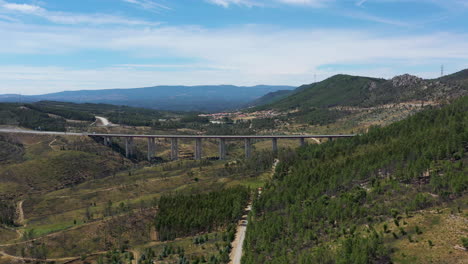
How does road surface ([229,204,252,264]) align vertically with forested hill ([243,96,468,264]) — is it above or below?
below

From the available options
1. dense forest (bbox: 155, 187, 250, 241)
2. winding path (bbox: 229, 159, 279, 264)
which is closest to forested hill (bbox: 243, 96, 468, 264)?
winding path (bbox: 229, 159, 279, 264)

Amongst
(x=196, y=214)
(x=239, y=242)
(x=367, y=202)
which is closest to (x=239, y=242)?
(x=239, y=242)

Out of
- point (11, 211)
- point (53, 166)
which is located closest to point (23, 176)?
point (53, 166)

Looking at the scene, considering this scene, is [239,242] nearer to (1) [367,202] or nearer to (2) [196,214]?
(2) [196,214]

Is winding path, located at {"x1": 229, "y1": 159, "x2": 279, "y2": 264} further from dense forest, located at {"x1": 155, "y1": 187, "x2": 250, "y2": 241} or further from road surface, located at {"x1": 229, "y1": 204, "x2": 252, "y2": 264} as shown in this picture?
dense forest, located at {"x1": 155, "y1": 187, "x2": 250, "y2": 241}

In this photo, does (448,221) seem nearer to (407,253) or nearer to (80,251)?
(407,253)

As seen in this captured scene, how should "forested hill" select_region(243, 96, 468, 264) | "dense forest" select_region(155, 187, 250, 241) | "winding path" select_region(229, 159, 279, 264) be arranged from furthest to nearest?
"dense forest" select_region(155, 187, 250, 241)
"winding path" select_region(229, 159, 279, 264)
"forested hill" select_region(243, 96, 468, 264)
